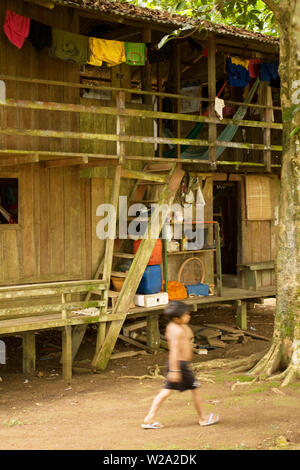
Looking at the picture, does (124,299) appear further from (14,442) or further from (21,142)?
(14,442)

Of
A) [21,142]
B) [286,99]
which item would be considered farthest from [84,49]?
[286,99]

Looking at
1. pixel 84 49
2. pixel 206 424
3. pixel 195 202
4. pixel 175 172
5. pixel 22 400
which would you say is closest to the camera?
pixel 206 424

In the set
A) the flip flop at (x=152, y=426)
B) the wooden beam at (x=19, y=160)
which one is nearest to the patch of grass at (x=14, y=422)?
the flip flop at (x=152, y=426)

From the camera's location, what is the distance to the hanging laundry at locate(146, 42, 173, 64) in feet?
40.7

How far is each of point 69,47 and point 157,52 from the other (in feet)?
7.24

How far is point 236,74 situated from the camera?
529 inches

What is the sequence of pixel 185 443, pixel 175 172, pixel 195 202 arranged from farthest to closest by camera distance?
pixel 195 202, pixel 175 172, pixel 185 443

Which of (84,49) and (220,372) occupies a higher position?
(84,49)

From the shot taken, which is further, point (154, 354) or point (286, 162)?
point (154, 354)

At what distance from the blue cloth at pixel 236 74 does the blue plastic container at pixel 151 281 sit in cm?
440

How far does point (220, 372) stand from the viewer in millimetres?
10336

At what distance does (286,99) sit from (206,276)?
536cm

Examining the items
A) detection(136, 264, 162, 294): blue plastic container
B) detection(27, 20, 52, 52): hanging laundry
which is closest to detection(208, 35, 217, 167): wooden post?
detection(136, 264, 162, 294): blue plastic container

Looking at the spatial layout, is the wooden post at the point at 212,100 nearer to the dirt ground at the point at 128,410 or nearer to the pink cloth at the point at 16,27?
the pink cloth at the point at 16,27
